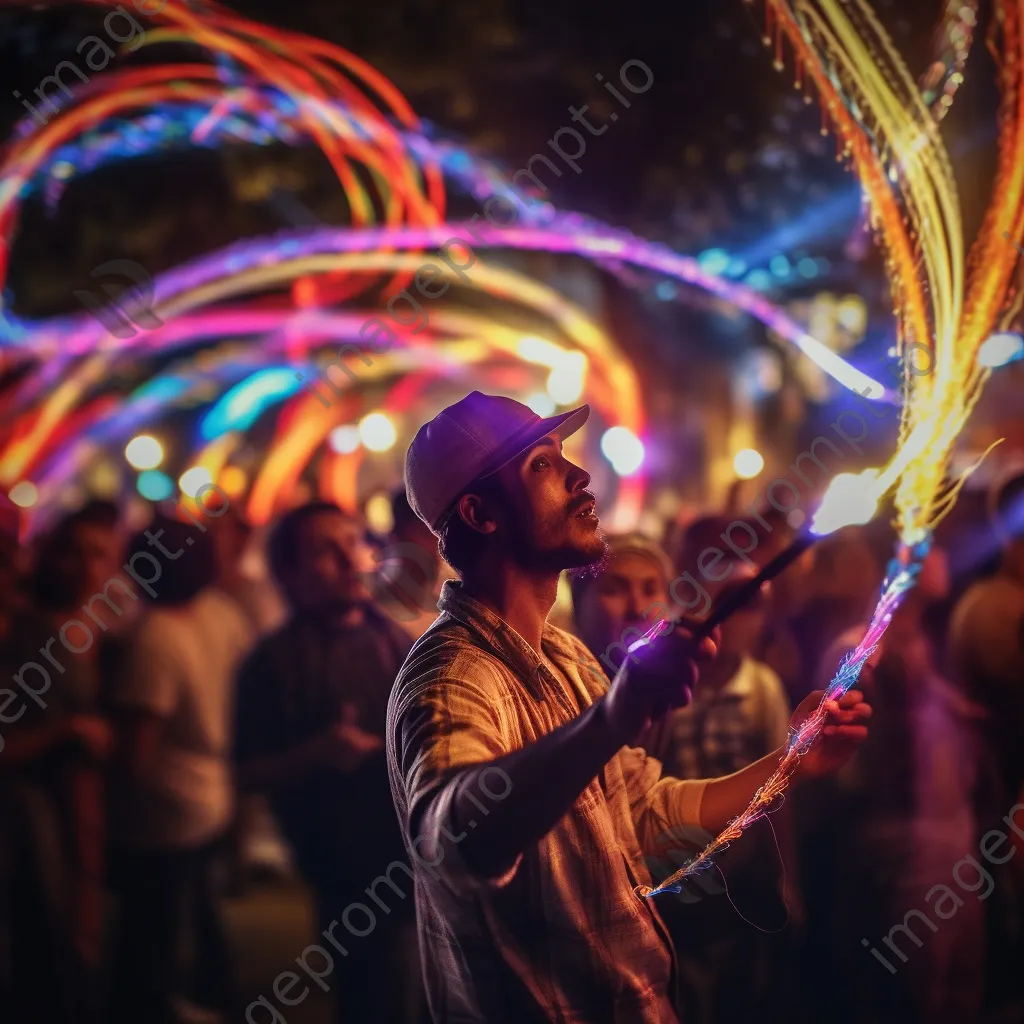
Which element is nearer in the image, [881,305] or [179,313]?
[881,305]

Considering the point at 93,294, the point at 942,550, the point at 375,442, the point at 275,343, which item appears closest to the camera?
the point at 942,550

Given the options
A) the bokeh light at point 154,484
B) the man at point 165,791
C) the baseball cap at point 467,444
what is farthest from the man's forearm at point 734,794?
the bokeh light at point 154,484

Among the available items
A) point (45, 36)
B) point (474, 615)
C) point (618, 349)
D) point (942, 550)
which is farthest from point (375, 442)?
point (474, 615)

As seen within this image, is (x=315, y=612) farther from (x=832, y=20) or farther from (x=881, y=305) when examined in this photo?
(x=881, y=305)

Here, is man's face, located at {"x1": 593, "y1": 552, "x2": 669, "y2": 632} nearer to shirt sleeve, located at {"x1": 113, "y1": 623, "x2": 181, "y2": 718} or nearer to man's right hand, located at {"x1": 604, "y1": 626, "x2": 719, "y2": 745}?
man's right hand, located at {"x1": 604, "y1": 626, "x2": 719, "y2": 745}

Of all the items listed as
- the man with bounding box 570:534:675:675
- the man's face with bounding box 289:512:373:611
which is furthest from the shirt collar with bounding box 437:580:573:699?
the man's face with bounding box 289:512:373:611

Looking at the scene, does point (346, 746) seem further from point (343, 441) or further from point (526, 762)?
point (343, 441)

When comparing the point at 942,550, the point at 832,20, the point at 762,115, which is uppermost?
the point at 762,115

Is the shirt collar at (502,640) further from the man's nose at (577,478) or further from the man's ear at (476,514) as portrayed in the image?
the man's nose at (577,478)

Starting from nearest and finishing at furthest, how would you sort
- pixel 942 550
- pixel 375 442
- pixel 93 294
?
pixel 942 550 < pixel 375 442 < pixel 93 294

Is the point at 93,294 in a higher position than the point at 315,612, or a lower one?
higher

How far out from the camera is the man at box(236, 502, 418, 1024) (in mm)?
5059

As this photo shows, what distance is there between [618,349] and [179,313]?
16.1 ft

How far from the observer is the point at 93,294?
1518 centimetres
